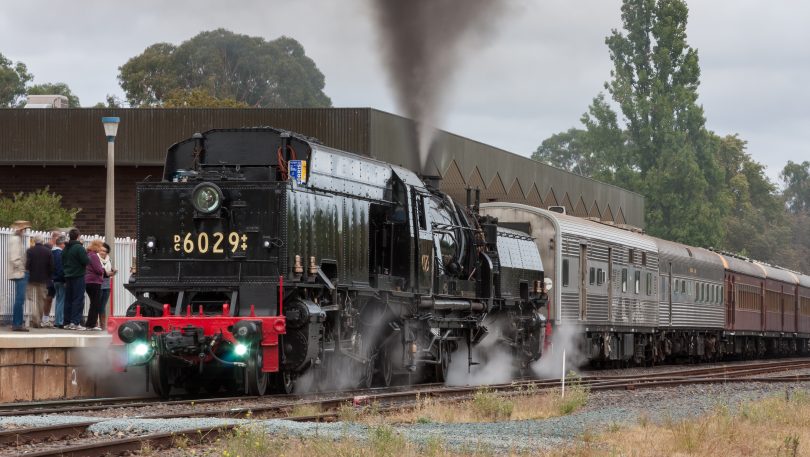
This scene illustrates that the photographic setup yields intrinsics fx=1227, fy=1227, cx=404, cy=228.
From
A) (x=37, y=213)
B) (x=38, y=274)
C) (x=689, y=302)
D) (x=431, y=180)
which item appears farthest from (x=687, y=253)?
(x=38, y=274)

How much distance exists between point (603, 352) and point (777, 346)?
77.1ft

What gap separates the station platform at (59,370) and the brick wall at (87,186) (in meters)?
18.6

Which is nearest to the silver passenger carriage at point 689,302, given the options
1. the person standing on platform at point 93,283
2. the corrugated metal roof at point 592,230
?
the corrugated metal roof at point 592,230

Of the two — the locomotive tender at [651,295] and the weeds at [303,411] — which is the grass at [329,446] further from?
the locomotive tender at [651,295]

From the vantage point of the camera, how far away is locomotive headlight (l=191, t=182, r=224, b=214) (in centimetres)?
1683

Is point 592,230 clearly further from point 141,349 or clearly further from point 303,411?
point 303,411

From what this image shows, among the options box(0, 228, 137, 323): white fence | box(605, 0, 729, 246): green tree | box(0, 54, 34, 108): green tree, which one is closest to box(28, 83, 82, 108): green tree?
box(0, 54, 34, 108): green tree

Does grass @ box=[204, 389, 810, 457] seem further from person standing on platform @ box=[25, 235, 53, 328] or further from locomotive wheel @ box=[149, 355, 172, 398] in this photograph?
person standing on platform @ box=[25, 235, 53, 328]

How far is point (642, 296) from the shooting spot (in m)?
32.9

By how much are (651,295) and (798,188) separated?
5581 inches

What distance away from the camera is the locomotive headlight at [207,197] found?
16.8 meters

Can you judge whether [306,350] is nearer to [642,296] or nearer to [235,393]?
[235,393]

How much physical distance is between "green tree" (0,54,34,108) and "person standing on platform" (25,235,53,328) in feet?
266

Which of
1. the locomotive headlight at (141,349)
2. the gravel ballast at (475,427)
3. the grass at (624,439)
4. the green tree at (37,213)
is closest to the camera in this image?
the grass at (624,439)
